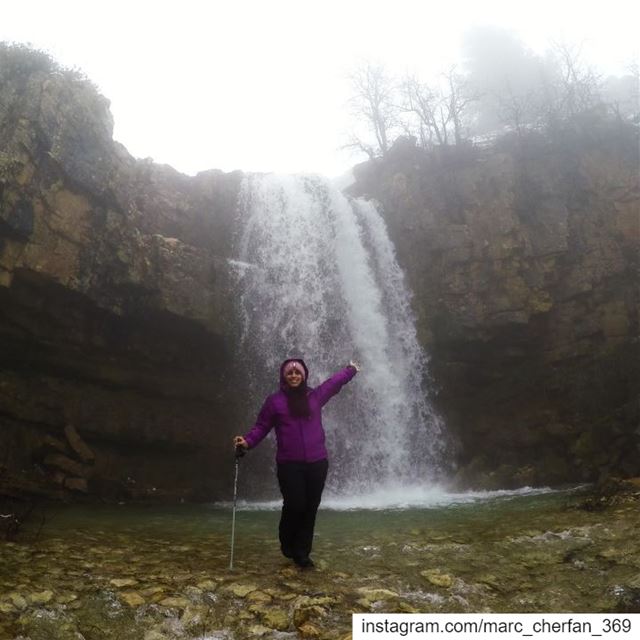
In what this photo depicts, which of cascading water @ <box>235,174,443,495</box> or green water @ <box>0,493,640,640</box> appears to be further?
cascading water @ <box>235,174,443,495</box>

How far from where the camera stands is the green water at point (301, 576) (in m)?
3.95

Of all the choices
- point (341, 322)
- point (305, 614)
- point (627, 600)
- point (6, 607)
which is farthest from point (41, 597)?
point (341, 322)

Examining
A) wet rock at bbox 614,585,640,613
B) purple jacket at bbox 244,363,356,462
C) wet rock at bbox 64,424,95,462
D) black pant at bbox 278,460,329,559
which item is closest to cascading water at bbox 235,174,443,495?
wet rock at bbox 64,424,95,462

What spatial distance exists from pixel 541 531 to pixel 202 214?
15870 millimetres

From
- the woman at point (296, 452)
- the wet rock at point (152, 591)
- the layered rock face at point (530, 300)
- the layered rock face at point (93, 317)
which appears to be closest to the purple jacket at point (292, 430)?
the woman at point (296, 452)

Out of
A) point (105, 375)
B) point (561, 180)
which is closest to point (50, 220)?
point (105, 375)

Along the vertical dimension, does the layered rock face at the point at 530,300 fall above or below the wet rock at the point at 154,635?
above

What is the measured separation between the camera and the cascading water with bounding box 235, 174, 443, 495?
15.5 meters

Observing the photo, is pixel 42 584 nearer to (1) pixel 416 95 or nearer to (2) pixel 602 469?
(2) pixel 602 469

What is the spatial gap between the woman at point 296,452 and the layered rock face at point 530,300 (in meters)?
11.0

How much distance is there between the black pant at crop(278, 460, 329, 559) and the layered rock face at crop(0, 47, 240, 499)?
8893 mm

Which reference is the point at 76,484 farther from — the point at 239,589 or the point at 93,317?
the point at 239,589

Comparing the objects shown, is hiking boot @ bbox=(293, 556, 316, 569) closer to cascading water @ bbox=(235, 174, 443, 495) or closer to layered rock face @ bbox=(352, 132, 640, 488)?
cascading water @ bbox=(235, 174, 443, 495)

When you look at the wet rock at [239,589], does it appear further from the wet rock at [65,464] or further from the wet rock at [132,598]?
the wet rock at [65,464]
